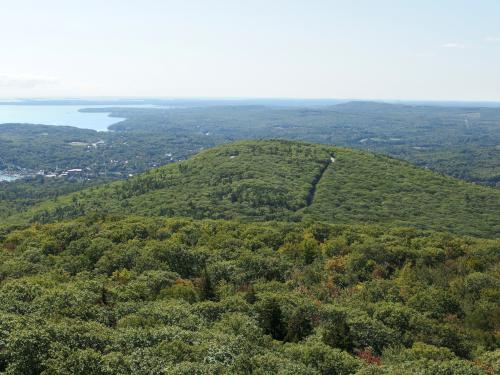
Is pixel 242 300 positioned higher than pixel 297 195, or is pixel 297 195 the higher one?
pixel 242 300

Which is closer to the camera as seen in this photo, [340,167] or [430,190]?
[430,190]

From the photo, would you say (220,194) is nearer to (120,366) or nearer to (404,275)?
(404,275)

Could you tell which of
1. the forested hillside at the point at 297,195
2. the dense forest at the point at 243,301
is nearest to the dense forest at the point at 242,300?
the dense forest at the point at 243,301

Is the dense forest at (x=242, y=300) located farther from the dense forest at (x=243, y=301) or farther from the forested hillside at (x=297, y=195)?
the forested hillside at (x=297, y=195)

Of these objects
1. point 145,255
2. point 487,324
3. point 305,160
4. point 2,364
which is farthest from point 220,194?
point 2,364

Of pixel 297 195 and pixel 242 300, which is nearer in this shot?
pixel 242 300

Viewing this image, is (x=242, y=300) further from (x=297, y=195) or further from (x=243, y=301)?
(x=297, y=195)

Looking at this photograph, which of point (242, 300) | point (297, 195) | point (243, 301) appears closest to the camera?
point (243, 301)

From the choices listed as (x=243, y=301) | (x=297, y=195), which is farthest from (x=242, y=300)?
(x=297, y=195)
